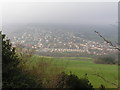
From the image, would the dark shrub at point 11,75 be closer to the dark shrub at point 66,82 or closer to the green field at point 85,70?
the dark shrub at point 66,82

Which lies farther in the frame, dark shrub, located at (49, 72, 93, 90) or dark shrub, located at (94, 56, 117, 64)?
dark shrub, located at (49, 72, 93, 90)

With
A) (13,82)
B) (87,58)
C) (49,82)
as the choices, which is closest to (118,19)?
(13,82)

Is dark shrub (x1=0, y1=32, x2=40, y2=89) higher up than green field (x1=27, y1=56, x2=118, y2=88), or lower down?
higher up

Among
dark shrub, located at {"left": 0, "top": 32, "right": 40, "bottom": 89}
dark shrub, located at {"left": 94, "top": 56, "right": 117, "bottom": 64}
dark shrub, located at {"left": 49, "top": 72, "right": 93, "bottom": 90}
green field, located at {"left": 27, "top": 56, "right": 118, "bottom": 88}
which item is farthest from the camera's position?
green field, located at {"left": 27, "top": 56, "right": 118, "bottom": 88}

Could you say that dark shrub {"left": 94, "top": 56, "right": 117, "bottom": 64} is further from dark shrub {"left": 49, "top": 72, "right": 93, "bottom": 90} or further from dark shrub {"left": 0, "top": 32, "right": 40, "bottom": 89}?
dark shrub {"left": 0, "top": 32, "right": 40, "bottom": 89}

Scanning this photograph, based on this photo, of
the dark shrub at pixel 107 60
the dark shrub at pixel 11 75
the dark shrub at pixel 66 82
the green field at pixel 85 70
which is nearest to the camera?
the dark shrub at pixel 107 60

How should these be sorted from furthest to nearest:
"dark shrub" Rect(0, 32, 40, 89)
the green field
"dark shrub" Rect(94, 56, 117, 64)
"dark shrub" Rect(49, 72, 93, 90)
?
1. the green field
2. "dark shrub" Rect(49, 72, 93, 90)
3. "dark shrub" Rect(0, 32, 40, 89)
4. "dark shrub" Rect(94, 56, 117, 64)

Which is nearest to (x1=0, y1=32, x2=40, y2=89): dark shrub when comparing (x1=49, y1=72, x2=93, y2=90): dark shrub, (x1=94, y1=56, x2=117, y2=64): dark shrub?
(x1=49, y1=72, x2=93, y2=90): dark shrub

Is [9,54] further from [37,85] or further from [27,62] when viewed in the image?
[27,62]

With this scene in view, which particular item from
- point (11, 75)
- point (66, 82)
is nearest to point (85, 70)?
point (66, 82)

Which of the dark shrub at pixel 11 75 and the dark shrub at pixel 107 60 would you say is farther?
the dark shrub at pixel 11 75

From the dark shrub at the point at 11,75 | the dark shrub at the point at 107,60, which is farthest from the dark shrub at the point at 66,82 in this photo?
the dark shrub at the point at 107,60
